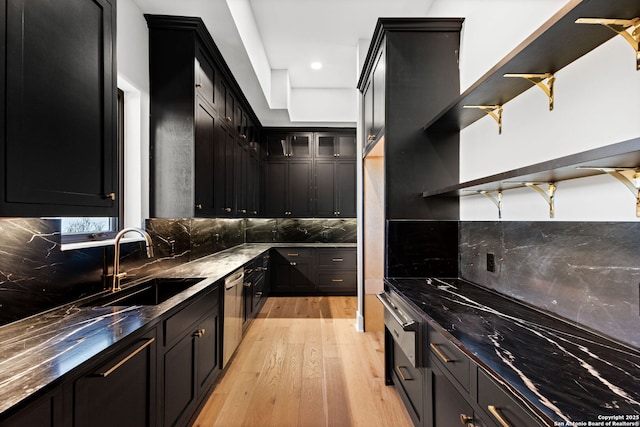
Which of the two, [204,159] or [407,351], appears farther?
[204,159]

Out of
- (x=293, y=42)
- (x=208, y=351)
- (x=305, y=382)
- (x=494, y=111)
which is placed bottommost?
(x=305, y=382)

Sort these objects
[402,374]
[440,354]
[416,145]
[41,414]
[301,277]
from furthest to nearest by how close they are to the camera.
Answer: [301,277]
[416,145]
[402,374]
[440,354]
[41,414]

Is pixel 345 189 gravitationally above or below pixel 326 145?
below

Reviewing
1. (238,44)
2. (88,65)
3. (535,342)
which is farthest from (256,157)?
(535,342)

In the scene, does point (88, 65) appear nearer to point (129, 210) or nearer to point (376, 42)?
point (129, 210)

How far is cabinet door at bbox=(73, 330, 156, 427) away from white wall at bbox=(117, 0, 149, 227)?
1360 mm

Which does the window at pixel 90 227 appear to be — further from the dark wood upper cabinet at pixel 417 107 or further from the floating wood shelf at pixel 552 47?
the floating wood shelf at pixel 552 47

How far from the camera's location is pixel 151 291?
2160 mm

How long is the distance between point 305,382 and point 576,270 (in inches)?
80.2

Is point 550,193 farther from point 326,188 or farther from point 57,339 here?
point 326,188

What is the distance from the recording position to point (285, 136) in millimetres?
5473

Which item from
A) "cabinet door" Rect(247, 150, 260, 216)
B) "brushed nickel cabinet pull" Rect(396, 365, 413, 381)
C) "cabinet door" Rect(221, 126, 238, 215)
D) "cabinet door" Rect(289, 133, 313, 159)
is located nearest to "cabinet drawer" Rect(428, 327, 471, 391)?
"brushed nickel cabinet pull" Rect(396, 365, 413, 381)

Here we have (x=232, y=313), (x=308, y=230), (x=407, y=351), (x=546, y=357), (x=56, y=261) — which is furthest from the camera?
(x=308, y=230)

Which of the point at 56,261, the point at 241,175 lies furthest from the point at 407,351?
the point at 241,175
